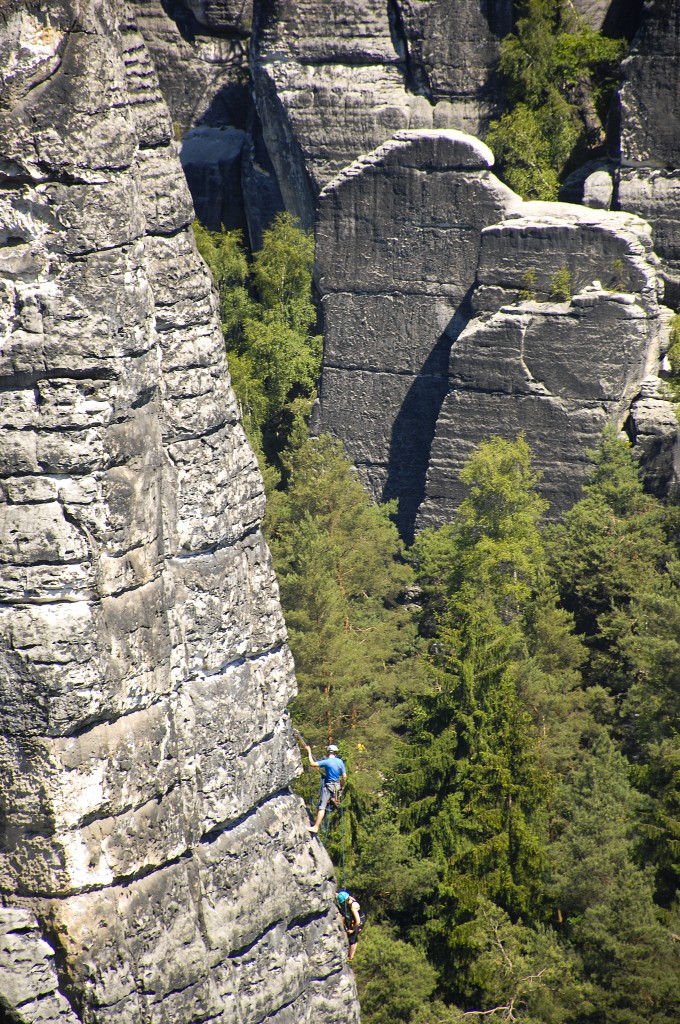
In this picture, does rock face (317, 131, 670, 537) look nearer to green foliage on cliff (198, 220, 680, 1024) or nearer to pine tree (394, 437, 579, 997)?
green foliage on cliff (198, 220, 680, 1024)

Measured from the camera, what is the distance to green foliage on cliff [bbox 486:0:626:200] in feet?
89.5

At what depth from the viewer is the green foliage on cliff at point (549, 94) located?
2728cm

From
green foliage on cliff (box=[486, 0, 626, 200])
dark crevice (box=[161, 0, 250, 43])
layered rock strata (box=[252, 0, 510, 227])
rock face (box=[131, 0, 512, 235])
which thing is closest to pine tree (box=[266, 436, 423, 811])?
rock face (box=[131, 0, 512, 235])

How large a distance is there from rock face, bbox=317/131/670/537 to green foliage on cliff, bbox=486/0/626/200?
227cm

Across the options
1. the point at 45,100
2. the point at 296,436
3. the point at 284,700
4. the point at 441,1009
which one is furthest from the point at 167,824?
the point at 296,436

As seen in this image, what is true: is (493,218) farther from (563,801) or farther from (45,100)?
(45,100)

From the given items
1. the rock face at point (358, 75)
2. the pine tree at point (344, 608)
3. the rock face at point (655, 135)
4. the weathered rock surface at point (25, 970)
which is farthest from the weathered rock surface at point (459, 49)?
the weathered rock surface at point (25, 970)

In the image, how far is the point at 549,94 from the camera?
90.2 ft

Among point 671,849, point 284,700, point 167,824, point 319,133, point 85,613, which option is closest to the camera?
point 85,613

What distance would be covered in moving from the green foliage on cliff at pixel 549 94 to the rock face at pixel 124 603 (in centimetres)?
1809

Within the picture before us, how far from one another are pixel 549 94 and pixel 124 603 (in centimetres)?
2078

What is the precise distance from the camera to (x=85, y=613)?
9.22m

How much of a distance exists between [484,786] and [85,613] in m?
8.65

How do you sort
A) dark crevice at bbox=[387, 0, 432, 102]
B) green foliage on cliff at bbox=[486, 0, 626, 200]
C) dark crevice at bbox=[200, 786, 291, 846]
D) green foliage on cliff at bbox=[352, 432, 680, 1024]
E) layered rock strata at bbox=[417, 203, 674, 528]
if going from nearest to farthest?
1. dark crevice at bbox=[200, 786, 291, 846]
2. green foliage on cliff at bbox=[352, 432, 680, 1024]
3. layered rock strata at bbox=[417, 203, 674, 528]
4. green foliage on cliff at bbox=[486, 0, 626, 200]
5. dark crevice at bbox=[387, 0, 432, 102]
